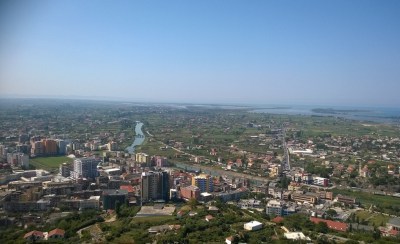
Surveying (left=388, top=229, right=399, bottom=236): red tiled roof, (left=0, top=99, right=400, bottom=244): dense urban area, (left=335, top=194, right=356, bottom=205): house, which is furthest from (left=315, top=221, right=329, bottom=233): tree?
(left=335, top=194, right=356, bottom=205): house

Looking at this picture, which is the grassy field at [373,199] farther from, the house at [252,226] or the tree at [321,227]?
the house at [252,226]

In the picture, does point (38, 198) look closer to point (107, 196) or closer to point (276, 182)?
point (107, 196)

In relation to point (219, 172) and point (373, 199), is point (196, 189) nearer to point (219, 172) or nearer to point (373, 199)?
point (219, 172)

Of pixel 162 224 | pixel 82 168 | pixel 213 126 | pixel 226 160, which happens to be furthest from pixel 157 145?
pixel 162 224

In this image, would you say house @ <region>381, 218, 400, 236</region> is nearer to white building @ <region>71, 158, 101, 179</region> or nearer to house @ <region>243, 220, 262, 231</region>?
house @ <region>243, 220, 262, 231</region>

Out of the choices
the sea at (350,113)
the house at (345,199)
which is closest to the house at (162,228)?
the house at (345,199)
